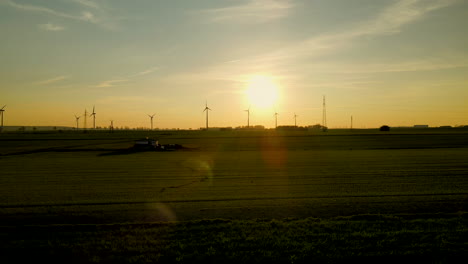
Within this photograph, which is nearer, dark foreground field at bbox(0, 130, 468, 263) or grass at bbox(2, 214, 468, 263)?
grass at bbox(2, 214, 468, 263)

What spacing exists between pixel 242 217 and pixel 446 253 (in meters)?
7.30

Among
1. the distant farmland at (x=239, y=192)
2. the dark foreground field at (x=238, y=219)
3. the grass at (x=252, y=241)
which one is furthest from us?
the distant farmland at (x=239, y=192)

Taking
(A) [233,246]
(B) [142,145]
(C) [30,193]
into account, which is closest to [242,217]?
(A) [233,246]

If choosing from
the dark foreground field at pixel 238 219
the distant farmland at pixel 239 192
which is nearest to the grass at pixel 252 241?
the dark foreground field at pixel 238 219

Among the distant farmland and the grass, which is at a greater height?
the grass

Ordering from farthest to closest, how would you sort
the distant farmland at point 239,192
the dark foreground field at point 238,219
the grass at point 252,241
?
the distant farmland at point 239,192, the dark foreground field at point 238,219, the grass at point 252,241

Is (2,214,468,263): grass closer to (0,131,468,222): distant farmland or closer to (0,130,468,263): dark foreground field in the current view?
(0,130,468,263): dark foreground field

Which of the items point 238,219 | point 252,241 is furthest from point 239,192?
point 252,241

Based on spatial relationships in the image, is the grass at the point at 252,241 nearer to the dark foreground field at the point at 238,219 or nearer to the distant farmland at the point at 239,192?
the dark foreground field at the point at 238,219

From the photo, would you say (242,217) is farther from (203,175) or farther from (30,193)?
(203,175)

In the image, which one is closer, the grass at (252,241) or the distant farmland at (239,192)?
the grass at (252,241)

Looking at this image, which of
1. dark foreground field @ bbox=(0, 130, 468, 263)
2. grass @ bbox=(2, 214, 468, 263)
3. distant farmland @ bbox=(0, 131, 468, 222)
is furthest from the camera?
distant farmland @ bbox=(0, 131, 468, 222)

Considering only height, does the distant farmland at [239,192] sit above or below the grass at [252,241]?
below

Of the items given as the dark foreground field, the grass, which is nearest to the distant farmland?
the dark foreground field
